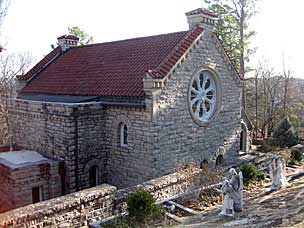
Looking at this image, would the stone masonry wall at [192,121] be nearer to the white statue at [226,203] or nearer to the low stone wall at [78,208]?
the low stone wall at [78,208]

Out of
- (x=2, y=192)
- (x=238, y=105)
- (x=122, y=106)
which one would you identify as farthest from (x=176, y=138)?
(x=2, y=192)

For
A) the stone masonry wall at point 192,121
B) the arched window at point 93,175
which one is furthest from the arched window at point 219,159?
the arched window at point 93,175

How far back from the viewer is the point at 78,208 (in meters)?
9.57

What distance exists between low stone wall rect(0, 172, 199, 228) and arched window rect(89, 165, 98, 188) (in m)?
5.45

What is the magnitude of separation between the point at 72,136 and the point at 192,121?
589 centimetres

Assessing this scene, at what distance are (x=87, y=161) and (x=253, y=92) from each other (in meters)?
26.3

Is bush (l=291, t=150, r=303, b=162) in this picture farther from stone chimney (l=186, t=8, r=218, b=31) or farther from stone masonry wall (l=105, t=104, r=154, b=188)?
stone masonry wall (l=105, t=104, r=154, b=188)

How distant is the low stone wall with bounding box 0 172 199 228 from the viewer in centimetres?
841

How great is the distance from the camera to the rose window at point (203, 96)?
631 inches

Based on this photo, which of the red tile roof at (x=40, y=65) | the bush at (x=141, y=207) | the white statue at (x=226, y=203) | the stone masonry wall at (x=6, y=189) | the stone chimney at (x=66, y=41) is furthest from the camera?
the stone chimney at (x=66, y=41)

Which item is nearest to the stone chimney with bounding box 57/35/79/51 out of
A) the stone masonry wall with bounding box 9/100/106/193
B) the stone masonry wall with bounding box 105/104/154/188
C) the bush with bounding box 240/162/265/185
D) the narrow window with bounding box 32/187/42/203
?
the stone masonry wall with bounding box 9/100/106/193

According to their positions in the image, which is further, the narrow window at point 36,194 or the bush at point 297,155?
the bush at point 297,155

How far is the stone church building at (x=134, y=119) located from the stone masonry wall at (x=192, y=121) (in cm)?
5

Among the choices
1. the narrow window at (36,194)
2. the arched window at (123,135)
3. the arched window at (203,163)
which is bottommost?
the narrow window at (36,194)
